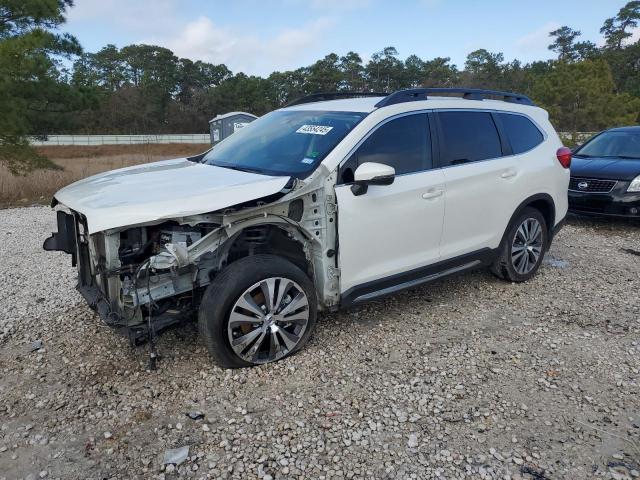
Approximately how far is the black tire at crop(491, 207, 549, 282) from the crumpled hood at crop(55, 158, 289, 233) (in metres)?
2.61

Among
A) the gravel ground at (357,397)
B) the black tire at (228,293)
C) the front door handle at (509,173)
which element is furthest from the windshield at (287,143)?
the front door handle at (509,173)

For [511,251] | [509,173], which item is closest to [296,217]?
[509,173]

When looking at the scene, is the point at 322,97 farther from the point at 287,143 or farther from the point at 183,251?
the point at 183,251

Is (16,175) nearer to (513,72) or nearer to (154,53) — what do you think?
(513,72)

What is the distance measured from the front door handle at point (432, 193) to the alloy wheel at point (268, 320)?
4.25 ft

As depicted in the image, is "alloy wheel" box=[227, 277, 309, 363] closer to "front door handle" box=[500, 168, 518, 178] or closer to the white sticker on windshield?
the white sticker on windshield

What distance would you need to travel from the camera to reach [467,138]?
14.1 feet

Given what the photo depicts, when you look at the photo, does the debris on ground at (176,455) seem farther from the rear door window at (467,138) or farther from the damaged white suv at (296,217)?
the rear door window at (467,138)

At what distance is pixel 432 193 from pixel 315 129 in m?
1.08

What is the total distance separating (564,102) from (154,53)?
58.9 meters

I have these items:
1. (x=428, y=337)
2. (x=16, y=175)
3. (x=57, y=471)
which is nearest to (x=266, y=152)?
(x=428, y=337)

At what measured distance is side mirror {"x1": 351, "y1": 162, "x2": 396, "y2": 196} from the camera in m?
3.31

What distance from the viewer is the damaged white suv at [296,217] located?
3055mm

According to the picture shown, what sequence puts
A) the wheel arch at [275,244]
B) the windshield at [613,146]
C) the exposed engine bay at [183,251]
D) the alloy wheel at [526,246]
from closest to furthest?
the exposed engine bay at [183,251] < the wheel arch at [275,244] < the alloy wheel at [526,246] < the windshield at [613,146]
